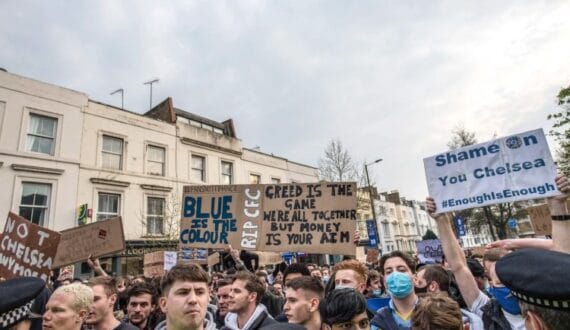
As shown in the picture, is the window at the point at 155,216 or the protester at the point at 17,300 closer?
the protester at the point at 17,300

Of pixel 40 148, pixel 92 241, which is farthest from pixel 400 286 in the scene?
pixel 40 148

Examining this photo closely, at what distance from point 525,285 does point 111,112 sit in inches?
757

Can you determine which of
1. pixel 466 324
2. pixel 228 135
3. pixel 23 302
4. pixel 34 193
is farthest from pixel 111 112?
pixel 466 324

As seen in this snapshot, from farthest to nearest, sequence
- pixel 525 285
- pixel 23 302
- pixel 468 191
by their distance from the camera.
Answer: pixel 468 191, pixel 23 302, pixel 525 285

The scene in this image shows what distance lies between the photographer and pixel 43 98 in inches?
604

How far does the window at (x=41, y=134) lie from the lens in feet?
48.6

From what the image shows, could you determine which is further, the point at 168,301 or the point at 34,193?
the point at 34,193

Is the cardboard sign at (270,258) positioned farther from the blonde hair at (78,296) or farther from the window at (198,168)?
the blonde hair at (78,296)

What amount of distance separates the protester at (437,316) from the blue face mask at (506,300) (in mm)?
956

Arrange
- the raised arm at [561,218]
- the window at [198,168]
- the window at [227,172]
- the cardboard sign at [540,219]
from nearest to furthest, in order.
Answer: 1. the raised arm at [561,218]
2. the cardboard sign at [540,219]
3. the window at [198,168]
4. the window at [227,172]

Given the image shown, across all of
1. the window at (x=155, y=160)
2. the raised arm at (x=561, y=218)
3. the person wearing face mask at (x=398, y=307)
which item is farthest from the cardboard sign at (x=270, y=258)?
the raised arm at (x=561, y=218)

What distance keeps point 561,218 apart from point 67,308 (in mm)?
4087

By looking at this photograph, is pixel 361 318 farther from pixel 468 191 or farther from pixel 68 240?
pixel 68 240

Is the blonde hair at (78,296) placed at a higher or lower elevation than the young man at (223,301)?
higher
